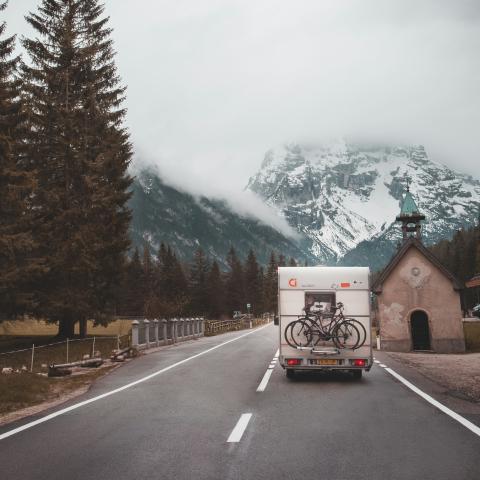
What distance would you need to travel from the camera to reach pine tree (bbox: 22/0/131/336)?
27.7m

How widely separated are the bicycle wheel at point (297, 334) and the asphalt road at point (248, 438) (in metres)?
1.57

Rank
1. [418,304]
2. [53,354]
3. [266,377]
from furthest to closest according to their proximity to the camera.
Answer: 1. [418,304]
2. [53,354]
3. [266,377]

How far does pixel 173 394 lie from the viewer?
454 inches

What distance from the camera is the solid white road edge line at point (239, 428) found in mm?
7105

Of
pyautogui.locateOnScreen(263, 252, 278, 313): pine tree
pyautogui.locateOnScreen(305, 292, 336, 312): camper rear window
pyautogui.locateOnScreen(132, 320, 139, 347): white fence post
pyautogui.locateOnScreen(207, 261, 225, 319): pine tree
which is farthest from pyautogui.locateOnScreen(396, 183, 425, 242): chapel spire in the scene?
pyautogui.locateOnScreen(263, 252, 278, 313): pine tree

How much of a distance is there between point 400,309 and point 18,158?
24729 mm

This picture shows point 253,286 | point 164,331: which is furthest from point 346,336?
point 253,286

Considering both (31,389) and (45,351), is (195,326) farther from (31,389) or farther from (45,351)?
(31,389)

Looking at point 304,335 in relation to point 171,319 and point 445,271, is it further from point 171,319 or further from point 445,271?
point 445,271

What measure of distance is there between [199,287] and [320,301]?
3507 inches

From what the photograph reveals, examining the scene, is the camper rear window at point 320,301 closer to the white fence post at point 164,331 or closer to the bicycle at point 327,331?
the bicycle at point 327,331

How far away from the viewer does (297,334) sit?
1380cm

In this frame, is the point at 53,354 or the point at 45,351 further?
the point at 45,351

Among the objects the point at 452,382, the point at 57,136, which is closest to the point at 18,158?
the point at 57,136
